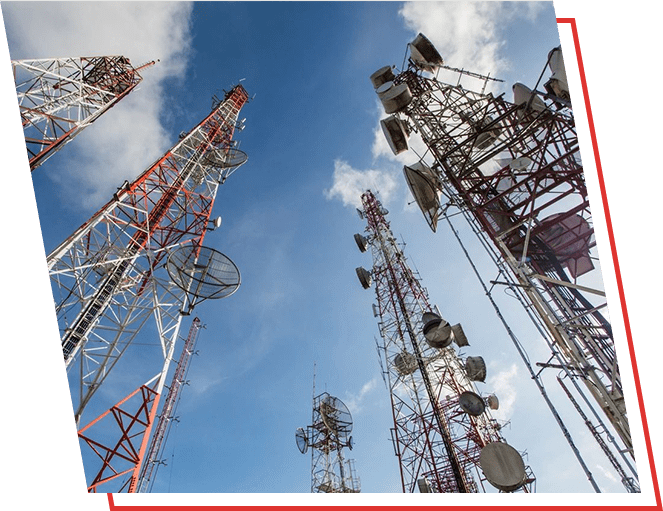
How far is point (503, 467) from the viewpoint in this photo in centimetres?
927

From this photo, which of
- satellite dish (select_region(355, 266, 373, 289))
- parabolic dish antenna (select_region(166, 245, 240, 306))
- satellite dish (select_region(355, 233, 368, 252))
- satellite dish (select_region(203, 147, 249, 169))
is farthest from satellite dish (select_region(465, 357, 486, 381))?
satellite dish (select_region(203, 147, 249, 169))

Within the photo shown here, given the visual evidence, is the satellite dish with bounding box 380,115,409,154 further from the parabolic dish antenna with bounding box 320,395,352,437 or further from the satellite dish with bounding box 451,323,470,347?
the parabolic dish antenna with bounding box 320,395,352,437

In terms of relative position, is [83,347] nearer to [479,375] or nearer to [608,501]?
[608,501]

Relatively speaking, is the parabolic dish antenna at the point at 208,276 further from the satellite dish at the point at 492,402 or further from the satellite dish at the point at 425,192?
the satellite dish at the point at 492,402

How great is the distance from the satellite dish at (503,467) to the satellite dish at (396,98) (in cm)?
1000

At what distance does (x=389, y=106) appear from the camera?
1081cm

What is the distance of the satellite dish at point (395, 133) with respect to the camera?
35.8ft

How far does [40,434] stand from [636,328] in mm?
3680

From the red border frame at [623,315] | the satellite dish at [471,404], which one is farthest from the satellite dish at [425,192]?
the red border frame at [623,315]

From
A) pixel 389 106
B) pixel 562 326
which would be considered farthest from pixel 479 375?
pixel 389 106

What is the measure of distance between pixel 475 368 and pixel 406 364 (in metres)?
3.37

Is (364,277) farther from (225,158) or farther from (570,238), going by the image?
(570,238)

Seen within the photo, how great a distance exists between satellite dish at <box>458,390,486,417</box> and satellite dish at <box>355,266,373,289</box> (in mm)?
9702

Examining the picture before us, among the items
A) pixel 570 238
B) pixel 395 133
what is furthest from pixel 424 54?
pixel 570 238
